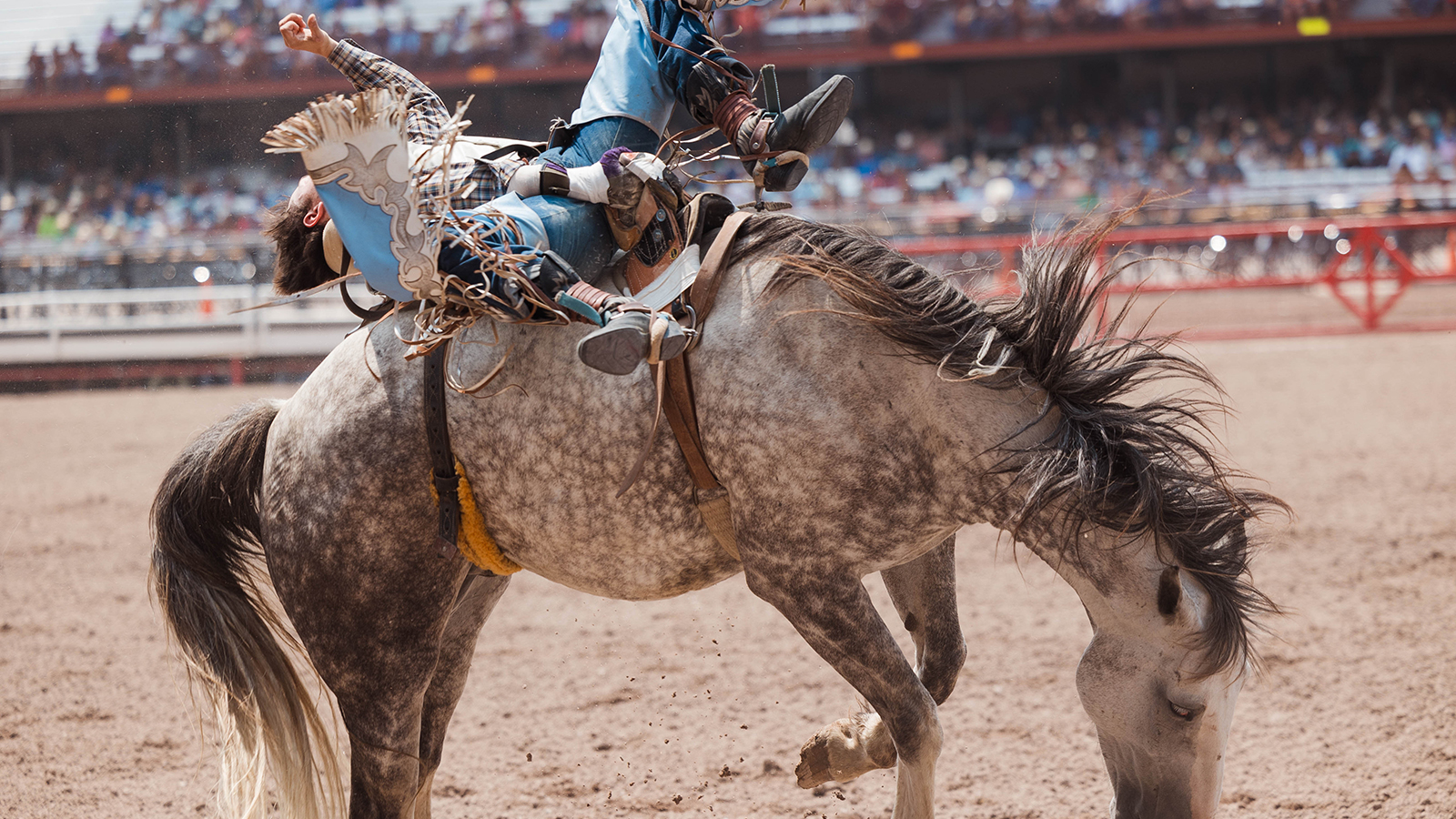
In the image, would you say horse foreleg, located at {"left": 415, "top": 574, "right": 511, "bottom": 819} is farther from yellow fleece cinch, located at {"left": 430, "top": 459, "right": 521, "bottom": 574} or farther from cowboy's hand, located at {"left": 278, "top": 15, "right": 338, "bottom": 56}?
cowboy's hand, located at {"left": 278, "top": 15, "right": 338, "bottom": 56}

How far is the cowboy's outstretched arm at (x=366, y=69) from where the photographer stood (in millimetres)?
2371

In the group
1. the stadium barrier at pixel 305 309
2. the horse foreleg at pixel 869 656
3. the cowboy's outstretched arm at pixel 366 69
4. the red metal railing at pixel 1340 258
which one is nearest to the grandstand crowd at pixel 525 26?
the stadium barrier at pixel 305 309

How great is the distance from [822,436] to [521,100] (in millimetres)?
18376

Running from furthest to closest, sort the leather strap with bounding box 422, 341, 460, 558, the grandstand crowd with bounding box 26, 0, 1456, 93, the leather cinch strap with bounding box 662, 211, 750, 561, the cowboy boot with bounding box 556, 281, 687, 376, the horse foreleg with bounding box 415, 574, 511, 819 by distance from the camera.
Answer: the grandstand crowd with bounding box 26, 0, 1456, 93, the horse foreleg with bounding box 415, 574, 511, 819, the leather strap with bounding box 422, 341, 460, 558, the leather cinch strap with bounding box 662, 211, 750, 561, the cowboy boot with bounding box 556, 281, 687, 376

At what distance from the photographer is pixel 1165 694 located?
2092 mm

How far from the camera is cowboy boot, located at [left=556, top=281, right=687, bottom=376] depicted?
1.97 meters

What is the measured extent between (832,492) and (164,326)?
11719mm

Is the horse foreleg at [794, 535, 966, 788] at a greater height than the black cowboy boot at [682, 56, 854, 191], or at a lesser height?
lesser

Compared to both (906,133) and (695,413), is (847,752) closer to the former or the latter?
(695,413)

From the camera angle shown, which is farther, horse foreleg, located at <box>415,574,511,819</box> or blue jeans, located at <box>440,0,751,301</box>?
horse foreleg, located at <box>415,574,511,819</box>

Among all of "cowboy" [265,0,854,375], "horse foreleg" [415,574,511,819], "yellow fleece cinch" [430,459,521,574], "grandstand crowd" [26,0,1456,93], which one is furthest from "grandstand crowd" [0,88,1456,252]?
"yellow fleece cinch" [430,459,521,574]

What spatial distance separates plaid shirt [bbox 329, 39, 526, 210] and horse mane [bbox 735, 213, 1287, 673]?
624 mm

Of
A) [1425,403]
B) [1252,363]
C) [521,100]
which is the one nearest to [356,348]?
[1425,403]

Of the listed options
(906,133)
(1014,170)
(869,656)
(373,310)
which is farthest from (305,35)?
(906,133)
